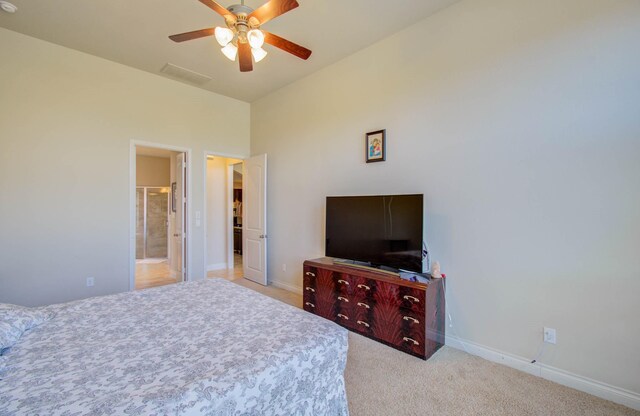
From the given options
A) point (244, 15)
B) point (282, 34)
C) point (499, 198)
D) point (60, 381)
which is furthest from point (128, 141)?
point (499, 198)

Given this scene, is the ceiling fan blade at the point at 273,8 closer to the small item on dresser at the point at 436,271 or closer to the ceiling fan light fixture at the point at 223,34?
the ceiling fan light fixture at the point at 223,34

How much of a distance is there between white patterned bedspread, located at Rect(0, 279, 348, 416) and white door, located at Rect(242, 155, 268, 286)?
2.80 metres

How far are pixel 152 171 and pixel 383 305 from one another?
Answer: 6.99 metres

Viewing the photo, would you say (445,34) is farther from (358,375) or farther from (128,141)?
(128,141)

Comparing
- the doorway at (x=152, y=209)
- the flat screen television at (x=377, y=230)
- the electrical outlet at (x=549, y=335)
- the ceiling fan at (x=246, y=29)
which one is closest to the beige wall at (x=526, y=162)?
the electrical outlet at (x=549, y=335)

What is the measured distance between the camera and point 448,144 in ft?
9.09

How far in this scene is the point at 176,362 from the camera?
129 centimetres

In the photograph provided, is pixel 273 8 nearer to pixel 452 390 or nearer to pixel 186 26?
pixel 186 26

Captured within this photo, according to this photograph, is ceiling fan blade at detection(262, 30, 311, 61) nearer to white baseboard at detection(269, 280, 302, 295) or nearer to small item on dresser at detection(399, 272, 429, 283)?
small item on dresser at detection(399, 272, 429, 283)

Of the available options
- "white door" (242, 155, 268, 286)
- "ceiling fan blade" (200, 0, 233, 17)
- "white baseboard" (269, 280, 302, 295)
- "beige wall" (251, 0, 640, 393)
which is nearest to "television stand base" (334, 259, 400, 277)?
"beige wall" (251, 0, 640, 393)

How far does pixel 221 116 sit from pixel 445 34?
366cm

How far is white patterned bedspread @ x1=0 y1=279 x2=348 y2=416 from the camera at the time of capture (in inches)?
41.0

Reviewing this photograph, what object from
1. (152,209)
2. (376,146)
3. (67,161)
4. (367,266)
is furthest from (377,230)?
(152,209)

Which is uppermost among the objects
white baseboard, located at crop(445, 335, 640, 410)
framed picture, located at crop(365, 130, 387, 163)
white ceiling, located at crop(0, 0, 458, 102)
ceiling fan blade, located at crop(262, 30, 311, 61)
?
white ceiling, located at crop(0, 0, 458, 102)
